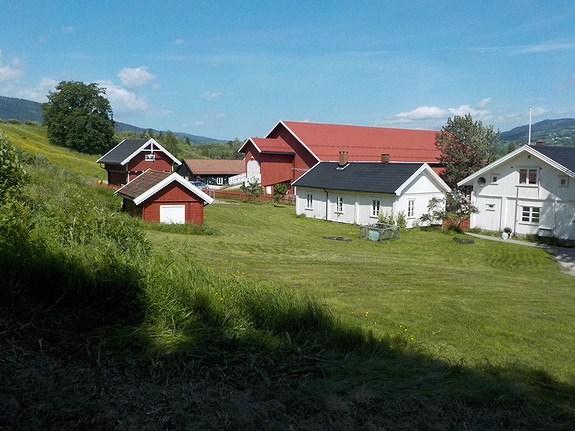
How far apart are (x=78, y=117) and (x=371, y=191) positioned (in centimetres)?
6265

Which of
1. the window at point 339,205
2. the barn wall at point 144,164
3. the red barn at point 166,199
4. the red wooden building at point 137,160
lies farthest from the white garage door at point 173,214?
the barn wall at point 144,164

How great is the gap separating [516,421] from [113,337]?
3.82 meters

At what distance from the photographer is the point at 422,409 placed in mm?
4367

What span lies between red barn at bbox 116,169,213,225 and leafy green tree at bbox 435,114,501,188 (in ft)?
89.3

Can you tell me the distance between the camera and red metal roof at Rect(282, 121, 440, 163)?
173 ft

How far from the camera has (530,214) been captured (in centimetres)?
2966

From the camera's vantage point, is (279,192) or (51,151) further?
(51,151)

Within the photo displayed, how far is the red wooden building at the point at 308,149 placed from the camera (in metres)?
52.8

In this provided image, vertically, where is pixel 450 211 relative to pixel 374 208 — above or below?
below

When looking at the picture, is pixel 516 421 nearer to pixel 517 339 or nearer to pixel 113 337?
pixel 113 337

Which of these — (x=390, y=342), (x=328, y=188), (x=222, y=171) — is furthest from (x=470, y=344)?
(x=222, y=171)

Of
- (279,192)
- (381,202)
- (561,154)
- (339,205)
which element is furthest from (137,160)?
(561,154)

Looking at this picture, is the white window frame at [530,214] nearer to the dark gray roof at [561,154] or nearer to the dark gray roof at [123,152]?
the dark gray roof at [561,154]

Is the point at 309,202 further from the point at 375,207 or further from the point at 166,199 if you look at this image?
the point at 166,199
